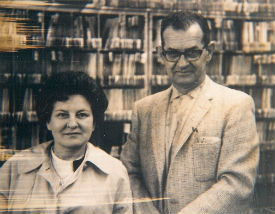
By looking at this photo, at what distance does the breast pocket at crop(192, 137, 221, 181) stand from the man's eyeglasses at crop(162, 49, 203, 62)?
16.7 inches

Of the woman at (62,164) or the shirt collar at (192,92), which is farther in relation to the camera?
the shirt collar at (192,92)

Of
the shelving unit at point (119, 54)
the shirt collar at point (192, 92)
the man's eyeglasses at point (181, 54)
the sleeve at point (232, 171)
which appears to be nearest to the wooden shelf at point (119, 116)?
the shelving unit at point (119, 54)

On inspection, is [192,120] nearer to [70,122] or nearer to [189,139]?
[189,139]

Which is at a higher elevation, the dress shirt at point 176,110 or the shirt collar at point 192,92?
the shirt collar at point 192,92

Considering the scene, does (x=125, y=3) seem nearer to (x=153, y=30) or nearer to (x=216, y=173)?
(x=153, y=30)

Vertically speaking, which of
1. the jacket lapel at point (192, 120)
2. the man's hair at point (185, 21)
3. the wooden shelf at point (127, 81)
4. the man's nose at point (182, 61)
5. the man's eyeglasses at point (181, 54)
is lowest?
the jacket lapel at point (192, 120)

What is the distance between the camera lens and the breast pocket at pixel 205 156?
1613 millimetres

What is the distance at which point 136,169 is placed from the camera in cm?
167

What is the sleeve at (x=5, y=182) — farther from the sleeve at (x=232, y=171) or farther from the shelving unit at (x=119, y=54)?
the sleeve at (x=232, y=171)

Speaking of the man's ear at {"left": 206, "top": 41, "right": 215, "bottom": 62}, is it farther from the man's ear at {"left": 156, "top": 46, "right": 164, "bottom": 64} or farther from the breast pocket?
the breast pocket

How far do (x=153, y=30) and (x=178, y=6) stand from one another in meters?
0.19

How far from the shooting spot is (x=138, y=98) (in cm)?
167

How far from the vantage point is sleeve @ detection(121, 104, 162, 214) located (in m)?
1.66

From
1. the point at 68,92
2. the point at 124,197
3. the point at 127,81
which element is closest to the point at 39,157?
the point at 68,92
